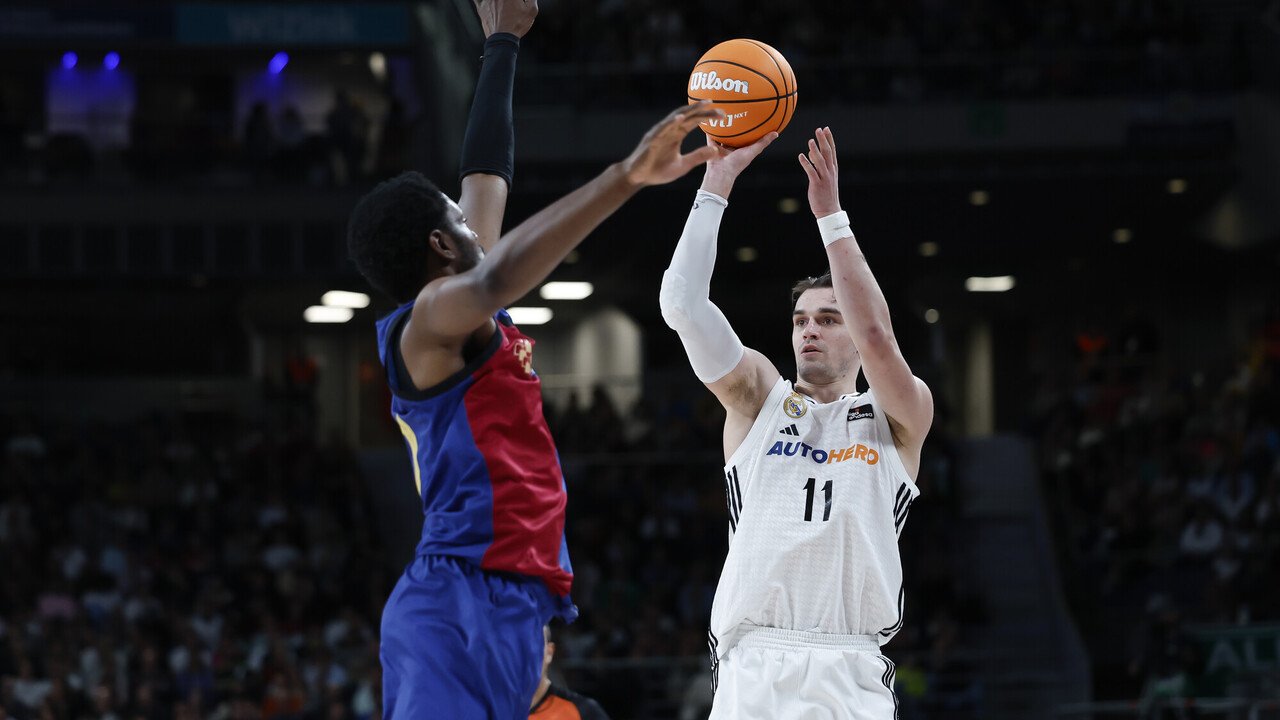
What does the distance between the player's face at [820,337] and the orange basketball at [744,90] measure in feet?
2.01

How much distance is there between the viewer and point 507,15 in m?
4.91

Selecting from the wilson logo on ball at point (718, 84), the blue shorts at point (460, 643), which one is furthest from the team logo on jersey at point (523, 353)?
the wilson logo on ball at point (718, 84)

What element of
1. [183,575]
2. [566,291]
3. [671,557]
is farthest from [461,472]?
[566,291]

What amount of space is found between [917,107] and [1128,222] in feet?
17.5

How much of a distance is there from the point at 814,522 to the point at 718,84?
162 centimetres

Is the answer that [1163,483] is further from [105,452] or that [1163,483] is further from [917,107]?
[105,452]

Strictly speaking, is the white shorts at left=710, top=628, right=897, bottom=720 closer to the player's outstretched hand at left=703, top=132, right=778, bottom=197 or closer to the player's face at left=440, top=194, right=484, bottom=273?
the player's outstretched hand at left=703, top=132, right=778, bottom=197

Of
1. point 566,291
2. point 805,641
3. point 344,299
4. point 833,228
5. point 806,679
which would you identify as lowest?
point 806,679

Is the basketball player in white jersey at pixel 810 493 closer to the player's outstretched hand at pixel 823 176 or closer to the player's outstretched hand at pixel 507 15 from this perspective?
the player's outstretched hand at pixel 823 176

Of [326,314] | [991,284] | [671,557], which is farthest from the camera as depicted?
[991,284]

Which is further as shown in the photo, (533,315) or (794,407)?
(533,315)

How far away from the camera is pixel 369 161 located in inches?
799

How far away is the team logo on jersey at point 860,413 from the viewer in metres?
5.22

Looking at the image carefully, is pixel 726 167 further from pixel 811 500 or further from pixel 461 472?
pixel 461 472
